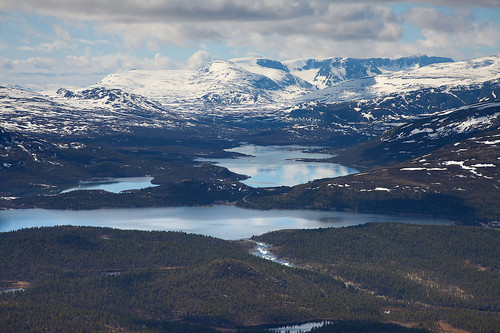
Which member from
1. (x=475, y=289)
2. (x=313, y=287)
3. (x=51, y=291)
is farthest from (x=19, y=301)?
(x=475, y=289)

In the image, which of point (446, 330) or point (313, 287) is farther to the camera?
point (313, 287)

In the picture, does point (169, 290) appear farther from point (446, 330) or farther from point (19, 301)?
point (446, 330)

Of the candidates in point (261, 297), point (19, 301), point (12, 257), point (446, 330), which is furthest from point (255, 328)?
point (12, 257)

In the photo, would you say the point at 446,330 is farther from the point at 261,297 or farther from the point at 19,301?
the point at 19,301

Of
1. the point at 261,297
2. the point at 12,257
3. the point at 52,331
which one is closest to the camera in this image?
the point at 52,331

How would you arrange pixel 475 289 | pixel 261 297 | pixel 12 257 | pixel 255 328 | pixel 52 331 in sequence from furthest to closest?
pixel 12 257 < pixel 475 289 < pixel 261 297 < pixel 255 328 < pixel 52 331

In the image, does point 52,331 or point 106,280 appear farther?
point 106,280
